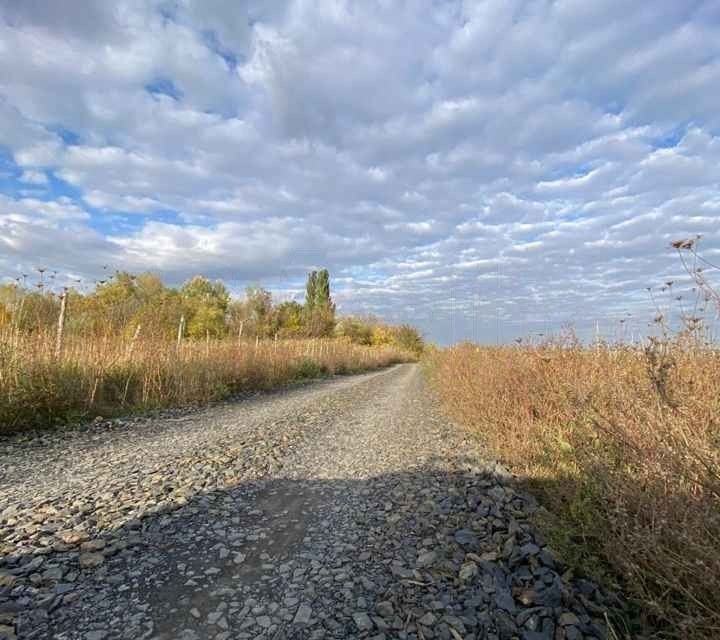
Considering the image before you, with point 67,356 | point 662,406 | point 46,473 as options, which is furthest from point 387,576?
point 67,356

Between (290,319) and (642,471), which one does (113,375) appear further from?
(290,319)

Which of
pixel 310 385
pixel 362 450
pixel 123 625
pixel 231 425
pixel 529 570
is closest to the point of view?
pixel 123 625

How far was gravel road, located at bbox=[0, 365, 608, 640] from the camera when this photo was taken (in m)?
2.36

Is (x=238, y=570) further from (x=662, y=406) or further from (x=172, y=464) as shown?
(x=662, y=406)

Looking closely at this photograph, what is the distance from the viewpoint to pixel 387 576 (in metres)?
2.84

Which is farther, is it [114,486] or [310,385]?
[310,385]

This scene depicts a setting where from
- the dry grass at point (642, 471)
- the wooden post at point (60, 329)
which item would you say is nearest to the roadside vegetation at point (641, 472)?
the dry grass at point (642, 471)

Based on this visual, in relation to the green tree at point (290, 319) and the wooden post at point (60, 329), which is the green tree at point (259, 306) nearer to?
the green tree at point (290, 319)

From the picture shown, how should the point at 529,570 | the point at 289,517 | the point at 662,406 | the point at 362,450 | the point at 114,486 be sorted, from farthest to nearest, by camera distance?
the point at 362,450 → the point at 114,486 → the point at 289,517 → the point at 662,406 → the point at 529,570

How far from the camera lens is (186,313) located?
19.5 metres

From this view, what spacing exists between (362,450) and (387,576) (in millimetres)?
3115

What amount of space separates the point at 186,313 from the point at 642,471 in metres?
19.5

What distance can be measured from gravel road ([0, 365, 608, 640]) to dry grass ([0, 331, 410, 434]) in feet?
3.73

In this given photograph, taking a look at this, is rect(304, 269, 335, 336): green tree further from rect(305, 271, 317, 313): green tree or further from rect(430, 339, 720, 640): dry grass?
rect(430, 339, 720, 640): dry grass
